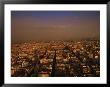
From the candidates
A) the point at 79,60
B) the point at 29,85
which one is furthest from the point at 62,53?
the point at 29,85

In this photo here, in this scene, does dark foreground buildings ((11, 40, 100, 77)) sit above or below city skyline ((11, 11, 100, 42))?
below

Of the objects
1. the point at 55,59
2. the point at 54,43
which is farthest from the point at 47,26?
the point at 55,59

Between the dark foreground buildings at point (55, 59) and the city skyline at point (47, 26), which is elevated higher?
the city skyline at point (47, 26)

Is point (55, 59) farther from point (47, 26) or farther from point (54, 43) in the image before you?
point (47, 26)

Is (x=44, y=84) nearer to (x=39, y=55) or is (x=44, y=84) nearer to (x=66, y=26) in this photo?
(x=39, y=55)
